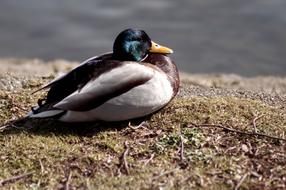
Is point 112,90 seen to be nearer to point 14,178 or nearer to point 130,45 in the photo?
point 130,45

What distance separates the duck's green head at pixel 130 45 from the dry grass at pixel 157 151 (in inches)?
20.6

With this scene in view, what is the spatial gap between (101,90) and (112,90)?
0.08 m

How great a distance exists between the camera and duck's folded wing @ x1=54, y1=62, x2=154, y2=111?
5445 mm

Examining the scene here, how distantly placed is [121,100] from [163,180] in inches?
36.4

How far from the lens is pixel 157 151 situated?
528cm

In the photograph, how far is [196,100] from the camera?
6.25m

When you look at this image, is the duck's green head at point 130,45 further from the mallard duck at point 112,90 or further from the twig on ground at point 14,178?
the twig on ground at point 14,178

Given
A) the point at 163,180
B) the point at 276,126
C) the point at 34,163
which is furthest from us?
the point at 276,126

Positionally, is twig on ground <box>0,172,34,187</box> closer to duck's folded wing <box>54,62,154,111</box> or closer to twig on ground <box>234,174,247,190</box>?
duck's folded wing <box>54,62,154,111</box>

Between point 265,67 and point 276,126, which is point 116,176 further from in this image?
point 265,67

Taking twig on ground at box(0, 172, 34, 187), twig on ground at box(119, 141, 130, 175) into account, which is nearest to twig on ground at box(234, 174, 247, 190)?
twig on ground at box(119, 141, 130, 175)

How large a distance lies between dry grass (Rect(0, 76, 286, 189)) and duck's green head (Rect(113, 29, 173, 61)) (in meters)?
0.52

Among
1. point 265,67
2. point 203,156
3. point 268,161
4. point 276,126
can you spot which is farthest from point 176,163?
point 265,67

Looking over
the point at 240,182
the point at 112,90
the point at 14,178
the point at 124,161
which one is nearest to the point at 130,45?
the point at 112,90
